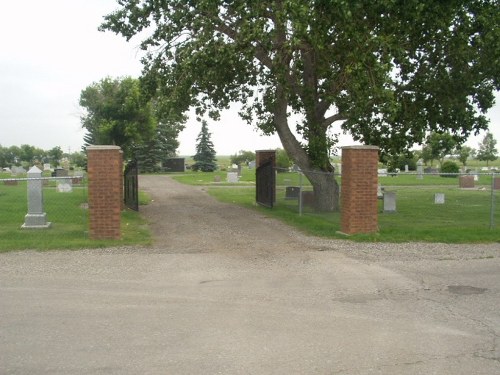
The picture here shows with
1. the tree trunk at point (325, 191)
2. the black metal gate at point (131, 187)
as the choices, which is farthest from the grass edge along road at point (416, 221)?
the black metal gate at point (131, 187)

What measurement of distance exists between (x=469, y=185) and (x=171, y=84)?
22.6 meters

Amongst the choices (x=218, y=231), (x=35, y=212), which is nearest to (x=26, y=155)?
(x=35, y=212)

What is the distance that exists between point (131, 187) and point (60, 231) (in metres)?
6.40

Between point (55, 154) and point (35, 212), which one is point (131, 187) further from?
point (55, 154)

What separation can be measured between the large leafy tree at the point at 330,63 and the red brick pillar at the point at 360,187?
179 cm

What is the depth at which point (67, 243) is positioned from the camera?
10648 millimetres

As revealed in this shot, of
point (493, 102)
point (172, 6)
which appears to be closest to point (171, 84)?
point (172, 6)

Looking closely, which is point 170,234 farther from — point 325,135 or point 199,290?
point 325,135

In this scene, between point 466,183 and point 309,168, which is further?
point 466,183

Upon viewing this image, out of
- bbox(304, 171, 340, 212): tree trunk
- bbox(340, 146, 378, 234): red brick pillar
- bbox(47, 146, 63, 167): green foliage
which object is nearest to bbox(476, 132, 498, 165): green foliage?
bbox(47, 146, 63, 167): green foliage

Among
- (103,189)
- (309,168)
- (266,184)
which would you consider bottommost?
(266,184)

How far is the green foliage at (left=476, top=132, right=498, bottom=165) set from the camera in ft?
234

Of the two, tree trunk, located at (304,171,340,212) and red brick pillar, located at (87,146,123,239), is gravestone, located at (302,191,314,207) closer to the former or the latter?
tree trunk, located at (304,171,340,212)

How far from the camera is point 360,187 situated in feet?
38.6
